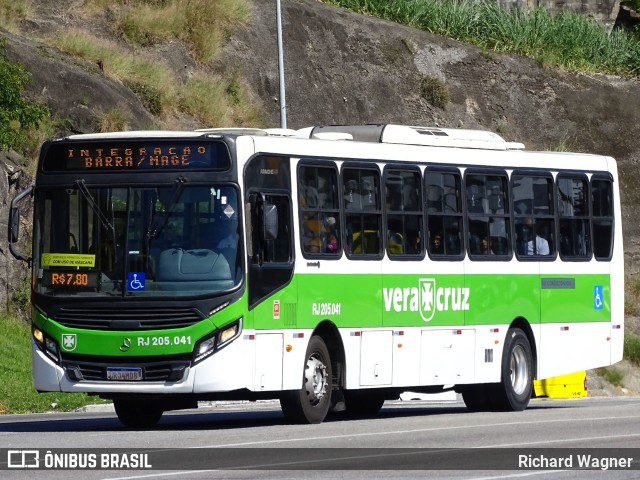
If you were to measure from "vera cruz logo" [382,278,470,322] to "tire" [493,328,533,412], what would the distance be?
1.22 m

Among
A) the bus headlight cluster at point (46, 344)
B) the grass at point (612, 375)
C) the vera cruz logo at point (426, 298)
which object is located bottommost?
the grass at point (612, 375)

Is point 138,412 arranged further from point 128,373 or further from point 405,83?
point 405,83

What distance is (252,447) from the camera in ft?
49.1

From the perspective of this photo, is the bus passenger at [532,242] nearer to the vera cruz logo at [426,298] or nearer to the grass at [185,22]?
the vera cruz logo at [426,298]

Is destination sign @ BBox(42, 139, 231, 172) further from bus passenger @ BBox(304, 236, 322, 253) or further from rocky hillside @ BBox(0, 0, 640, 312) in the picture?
rocky hillside @ BBox(0, 0, 640, 312)

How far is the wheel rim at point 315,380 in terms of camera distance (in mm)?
18484

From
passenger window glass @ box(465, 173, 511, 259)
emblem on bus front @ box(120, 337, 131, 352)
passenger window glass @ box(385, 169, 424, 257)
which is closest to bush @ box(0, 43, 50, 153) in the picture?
passenger window glass @ box(465, 173, 511, 259)

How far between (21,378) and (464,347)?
311 inches

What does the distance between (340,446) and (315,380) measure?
3.42 metres

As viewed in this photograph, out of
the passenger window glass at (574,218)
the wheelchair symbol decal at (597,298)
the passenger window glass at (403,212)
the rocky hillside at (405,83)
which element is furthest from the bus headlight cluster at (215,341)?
the rocky hillside at (405,83)

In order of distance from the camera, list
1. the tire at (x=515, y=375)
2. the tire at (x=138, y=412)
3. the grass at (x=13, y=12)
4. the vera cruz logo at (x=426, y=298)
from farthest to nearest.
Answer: the grass at (x=13, y=12), the tire at (x=515, y=375), the vera cruz logo at (x=426, y=298), the tire at (x=138, y=412)

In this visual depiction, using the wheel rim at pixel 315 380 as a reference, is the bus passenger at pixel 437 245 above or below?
above

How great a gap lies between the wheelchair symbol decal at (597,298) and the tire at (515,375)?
5.69 feet

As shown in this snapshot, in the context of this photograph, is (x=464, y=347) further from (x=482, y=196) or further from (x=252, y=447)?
(x=252, y=447)
